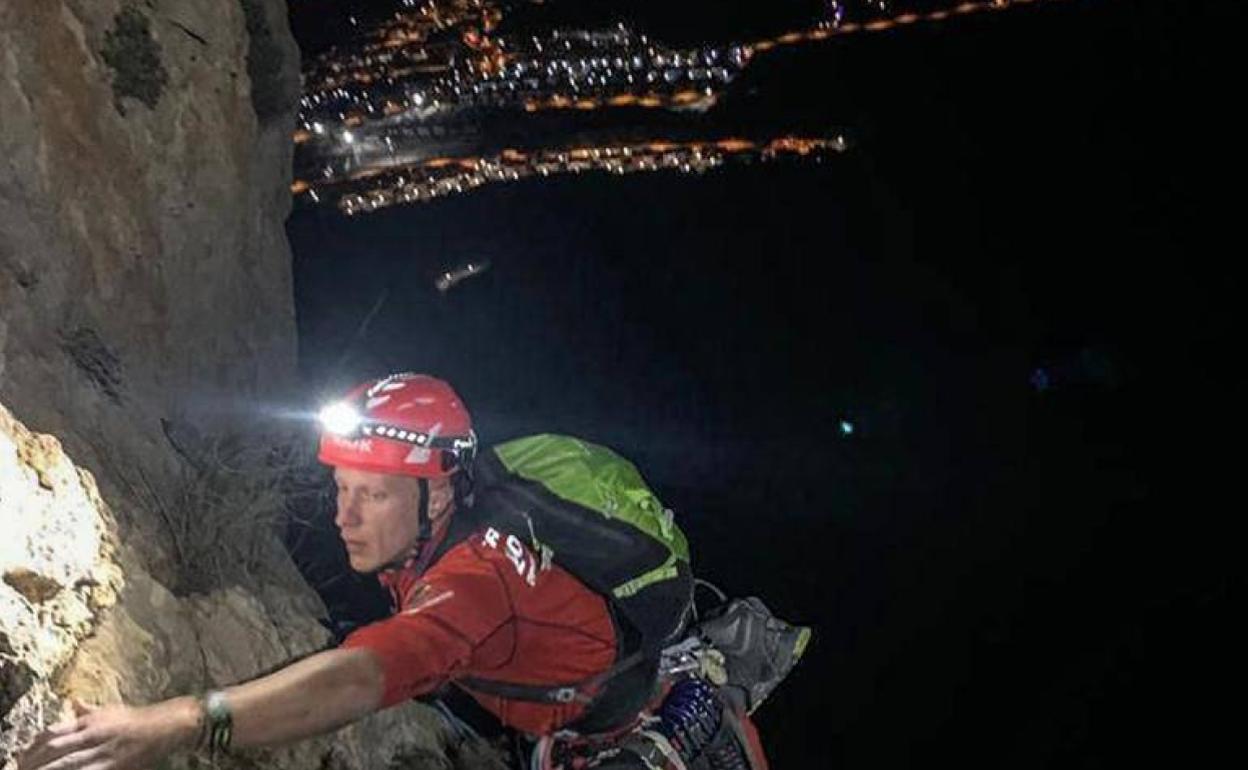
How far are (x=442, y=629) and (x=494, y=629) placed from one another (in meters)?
0.28

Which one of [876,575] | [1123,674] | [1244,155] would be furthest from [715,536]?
[1244,155]

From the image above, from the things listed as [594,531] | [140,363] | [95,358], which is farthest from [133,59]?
[594,531]

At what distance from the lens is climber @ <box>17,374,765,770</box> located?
329cm

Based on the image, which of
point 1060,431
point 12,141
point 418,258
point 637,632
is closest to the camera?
point 637,632

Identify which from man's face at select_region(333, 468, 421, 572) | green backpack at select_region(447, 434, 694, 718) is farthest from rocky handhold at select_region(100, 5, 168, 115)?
green backpack at select_region(447, 434, 694, 718)

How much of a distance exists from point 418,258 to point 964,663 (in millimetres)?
27223

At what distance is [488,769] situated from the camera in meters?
7.03

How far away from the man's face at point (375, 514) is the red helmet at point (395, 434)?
52 mm

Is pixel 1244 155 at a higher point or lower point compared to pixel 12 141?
lower

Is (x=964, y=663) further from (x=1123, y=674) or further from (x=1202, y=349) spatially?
(x=1202, y=349)

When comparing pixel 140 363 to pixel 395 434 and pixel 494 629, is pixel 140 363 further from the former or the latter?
pixel 494 629

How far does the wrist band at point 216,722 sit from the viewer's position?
2979mm

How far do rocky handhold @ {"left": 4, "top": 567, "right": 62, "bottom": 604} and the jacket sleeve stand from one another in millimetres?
774

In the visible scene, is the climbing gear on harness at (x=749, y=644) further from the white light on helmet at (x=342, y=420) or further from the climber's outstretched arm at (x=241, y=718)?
the climber's outstretched arm at (x=241, y=718)
